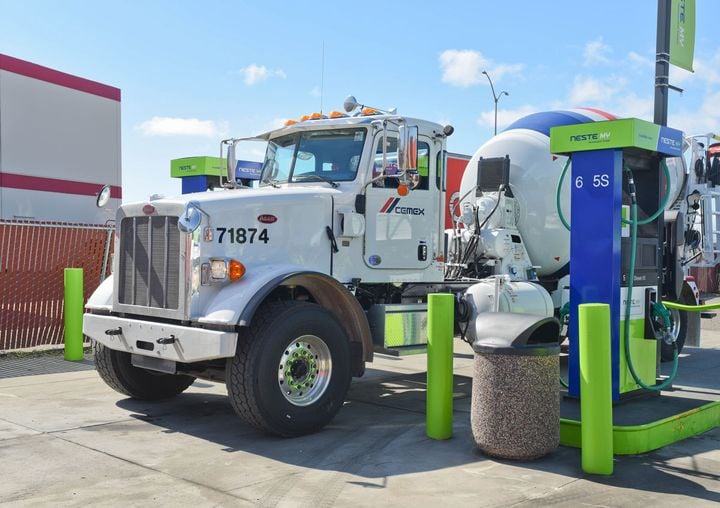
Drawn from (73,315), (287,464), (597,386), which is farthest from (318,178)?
(73,315)

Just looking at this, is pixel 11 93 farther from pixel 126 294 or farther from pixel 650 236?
pixel 650 236

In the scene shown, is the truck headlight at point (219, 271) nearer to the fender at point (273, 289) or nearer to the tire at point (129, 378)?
the fender at point (273, 289)

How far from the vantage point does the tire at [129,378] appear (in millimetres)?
7406

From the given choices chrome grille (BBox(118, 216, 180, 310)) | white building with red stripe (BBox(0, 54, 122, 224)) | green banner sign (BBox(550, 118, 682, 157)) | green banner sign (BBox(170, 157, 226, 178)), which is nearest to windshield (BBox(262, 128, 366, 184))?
chrome grille (BBox(118, 216, 180, 310))

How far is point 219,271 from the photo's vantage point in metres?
6.23

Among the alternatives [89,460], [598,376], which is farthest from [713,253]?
[89,460]

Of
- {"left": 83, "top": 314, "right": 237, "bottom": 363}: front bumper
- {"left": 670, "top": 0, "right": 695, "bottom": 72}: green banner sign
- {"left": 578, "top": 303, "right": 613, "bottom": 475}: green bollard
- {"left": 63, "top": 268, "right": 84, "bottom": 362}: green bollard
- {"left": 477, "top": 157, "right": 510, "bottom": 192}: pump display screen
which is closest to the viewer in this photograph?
{"left": 578, "top": 303, "right": 613, "bottom": 475}: green bollard

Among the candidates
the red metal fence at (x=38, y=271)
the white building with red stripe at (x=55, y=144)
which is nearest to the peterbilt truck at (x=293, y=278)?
the red metal fence at (x=38, y=271)

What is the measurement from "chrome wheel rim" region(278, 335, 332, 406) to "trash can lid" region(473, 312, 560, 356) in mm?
1433

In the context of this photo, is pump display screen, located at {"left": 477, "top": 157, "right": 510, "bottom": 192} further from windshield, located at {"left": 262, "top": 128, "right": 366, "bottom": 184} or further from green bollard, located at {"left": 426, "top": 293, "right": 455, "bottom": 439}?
green bollard, located at {"left": 426, "top": 293, "right": 455, "bottom": 439}

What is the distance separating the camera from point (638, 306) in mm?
6660

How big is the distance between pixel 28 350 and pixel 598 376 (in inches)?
355

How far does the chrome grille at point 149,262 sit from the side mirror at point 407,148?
81.8 inches

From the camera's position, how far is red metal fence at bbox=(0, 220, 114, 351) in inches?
435
